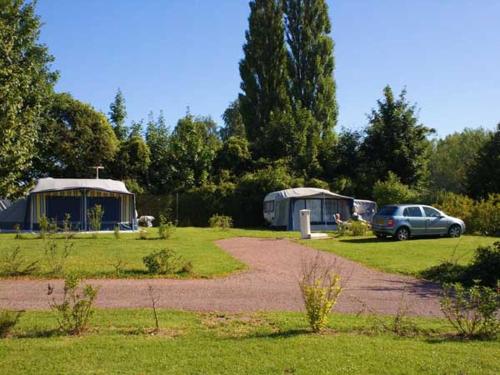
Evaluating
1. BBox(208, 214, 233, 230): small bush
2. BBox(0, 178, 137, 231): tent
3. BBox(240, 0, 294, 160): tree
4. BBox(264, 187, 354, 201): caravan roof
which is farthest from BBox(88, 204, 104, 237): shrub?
BBox(240, 0, 294, 160): tree

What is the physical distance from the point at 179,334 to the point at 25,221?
23.8m

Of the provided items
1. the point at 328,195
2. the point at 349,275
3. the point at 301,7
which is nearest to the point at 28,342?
the point at 349,275

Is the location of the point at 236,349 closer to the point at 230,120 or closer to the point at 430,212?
the point at 430,212

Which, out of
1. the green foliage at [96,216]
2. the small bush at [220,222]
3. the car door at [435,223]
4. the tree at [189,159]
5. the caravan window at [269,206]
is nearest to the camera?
the car door at [435,223]

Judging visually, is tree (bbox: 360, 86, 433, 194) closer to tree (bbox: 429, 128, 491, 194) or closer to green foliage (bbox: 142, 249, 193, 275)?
green foliage (bbox: 142, 249, 193, 275)

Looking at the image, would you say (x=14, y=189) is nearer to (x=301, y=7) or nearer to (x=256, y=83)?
(x=256, y=83)

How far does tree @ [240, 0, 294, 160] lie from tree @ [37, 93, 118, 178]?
1184 cm

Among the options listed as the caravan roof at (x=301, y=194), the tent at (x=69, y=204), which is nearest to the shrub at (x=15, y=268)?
the tent at (x=69, y=204)

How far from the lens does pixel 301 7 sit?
44.0 meters

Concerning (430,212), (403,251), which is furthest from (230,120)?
(403,251)

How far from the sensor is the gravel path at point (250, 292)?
8.80m

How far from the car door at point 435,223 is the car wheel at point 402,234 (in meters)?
0.93

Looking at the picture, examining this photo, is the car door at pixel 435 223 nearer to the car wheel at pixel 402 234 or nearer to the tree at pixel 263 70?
the car wheel at pixel 402 234

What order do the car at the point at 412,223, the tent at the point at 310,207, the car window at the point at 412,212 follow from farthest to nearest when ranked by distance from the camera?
the tent at the point at 310,207 → the car window at the point at 412,212 → the car at the point at 412,223
